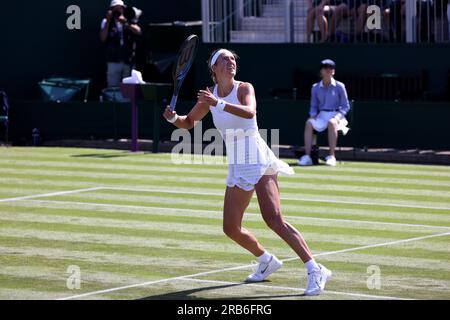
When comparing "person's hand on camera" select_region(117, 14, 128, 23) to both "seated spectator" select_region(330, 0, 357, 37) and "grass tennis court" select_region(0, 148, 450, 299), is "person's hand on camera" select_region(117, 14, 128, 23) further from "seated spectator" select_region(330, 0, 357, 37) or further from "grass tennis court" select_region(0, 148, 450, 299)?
"grass tennis court" select_region(0, 148, 450, 299)

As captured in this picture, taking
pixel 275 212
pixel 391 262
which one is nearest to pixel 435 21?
pixel 391 262

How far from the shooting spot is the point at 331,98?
2061 centimetres

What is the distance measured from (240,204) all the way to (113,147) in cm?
1363

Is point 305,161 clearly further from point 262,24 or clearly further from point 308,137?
point 262,24

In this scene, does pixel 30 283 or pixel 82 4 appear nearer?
pixel 30 283

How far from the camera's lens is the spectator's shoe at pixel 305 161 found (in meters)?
20.2

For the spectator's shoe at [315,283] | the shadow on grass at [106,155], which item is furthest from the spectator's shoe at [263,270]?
the shadow on grass at [106,155]

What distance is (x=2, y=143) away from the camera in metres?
24.6

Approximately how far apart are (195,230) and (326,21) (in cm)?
1129

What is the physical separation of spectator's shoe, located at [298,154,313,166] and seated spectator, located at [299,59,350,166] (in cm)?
5

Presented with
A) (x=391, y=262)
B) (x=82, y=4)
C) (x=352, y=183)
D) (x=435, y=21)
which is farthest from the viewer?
(x=82, y=4)

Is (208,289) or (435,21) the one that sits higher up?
(435,21)

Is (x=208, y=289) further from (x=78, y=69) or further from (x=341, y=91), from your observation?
(x=78, y=69)

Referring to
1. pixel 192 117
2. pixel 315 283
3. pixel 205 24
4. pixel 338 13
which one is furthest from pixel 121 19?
pixel 315 283
